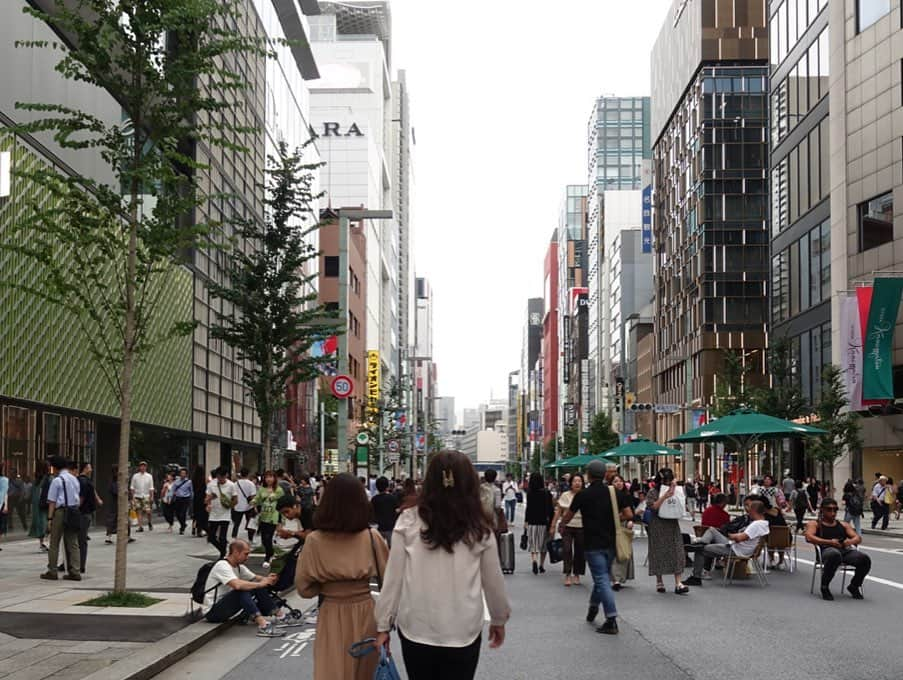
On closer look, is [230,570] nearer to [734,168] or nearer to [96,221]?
[96,221]

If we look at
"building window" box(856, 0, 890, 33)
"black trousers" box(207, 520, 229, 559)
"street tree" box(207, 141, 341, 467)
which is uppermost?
"building window" box(856, 0, 890, 33)

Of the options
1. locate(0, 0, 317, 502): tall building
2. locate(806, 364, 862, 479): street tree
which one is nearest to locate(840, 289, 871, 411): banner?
locate(806, 364, 862, 479): street tree

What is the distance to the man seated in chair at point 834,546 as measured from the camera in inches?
630

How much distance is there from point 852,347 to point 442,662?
4680 cm

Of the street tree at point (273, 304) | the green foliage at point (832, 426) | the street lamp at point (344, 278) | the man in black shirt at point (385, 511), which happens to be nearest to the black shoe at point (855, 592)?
the man in black shirt at point (385, 511)

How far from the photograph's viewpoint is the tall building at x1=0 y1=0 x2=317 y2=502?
26.3m

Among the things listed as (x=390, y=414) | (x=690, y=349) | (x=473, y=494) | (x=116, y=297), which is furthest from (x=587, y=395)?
(x=473, y=494)

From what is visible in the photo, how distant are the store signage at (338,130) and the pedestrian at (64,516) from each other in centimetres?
11095

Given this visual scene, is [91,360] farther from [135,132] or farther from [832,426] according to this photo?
[832,426]

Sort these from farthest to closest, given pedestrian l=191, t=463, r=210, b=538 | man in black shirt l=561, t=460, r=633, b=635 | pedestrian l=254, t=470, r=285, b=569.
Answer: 1. pedestrian l=191, t=463, r=210, b=538
2. pedestrian l=254, t=470, r=285, b=569
3. man in black shirt l=561, t=460, r=633, b=635

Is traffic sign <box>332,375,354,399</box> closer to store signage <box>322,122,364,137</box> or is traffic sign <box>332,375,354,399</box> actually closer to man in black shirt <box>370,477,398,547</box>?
man in black shirt <box>370,477,398,547</box>

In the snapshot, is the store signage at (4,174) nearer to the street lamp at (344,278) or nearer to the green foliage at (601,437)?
the street lamp at (344,278)

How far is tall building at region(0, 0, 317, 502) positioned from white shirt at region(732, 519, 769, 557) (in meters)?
8.82

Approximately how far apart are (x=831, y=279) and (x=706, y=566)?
1517 inches
